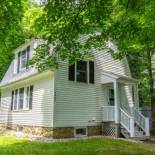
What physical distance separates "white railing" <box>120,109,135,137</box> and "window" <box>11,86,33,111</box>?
599cm

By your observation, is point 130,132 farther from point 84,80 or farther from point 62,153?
point 62,153

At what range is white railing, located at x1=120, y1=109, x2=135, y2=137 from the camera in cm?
1399

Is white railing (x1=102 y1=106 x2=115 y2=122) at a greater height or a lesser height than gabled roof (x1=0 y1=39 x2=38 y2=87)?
lesser

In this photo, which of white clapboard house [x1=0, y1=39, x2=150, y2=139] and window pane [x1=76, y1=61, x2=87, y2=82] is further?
window pane [x1=76, y1=61, x2=87, y2=82]

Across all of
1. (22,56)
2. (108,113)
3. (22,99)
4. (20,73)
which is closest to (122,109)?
(108,113)

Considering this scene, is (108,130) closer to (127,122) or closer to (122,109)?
(127,122)

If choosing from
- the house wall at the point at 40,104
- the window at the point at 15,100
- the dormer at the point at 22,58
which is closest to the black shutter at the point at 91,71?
the house wall at the point at 40,104

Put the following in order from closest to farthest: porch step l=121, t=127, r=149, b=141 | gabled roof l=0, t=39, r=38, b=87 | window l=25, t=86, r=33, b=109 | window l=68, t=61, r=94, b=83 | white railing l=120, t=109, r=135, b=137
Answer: white railing l=120, t=109, r=135, b=137 < porch step l=121, t=127, r=149, b=141 < window l=68, t=61, r=94, b=83 < gabled roof l=0, t=39, r=38, b=87 < window l=25, t=86, r=33, b=109

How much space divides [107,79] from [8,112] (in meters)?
8.76

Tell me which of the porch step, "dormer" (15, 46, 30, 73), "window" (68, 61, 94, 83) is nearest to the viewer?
the porch step

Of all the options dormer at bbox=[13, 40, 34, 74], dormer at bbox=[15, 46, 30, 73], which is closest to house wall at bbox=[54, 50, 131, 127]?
dormer at bbox=[13, 40, 34, 74]

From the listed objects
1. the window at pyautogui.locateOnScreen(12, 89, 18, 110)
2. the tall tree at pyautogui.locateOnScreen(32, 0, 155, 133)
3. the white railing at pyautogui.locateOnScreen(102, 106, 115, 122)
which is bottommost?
the white railing at pyautogui.locateOnScreen(102, 106, 115, 122)

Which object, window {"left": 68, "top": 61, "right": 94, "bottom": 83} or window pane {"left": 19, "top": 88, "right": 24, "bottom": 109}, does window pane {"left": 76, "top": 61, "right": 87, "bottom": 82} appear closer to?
window {"left": 68, "top": 61, "right": 94, "bottom": 83}

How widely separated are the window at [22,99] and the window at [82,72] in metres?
3.29
